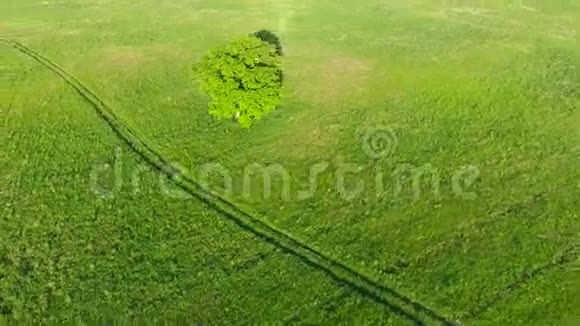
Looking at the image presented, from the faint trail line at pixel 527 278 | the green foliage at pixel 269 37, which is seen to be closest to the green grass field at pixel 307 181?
the faint trail line at pixel 527 278

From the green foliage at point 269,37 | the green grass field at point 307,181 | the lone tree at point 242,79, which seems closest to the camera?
the green grass field at point 307,181

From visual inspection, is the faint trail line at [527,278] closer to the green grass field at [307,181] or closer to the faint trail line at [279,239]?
the green grass field at [307,181]

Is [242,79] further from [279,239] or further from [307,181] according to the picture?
[279,239]

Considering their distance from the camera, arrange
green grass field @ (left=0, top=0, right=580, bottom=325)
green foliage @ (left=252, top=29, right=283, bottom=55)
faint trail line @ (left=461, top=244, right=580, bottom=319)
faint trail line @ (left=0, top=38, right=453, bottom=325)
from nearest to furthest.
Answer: faint trail line @ (left=461, top=244, right=580, bottom=319)
faint trail line @ (left=0, top=38, right=453, bottom=325)
green grass field @ (left=0, top=0, right=580, bottom=325)
green foliage @ (left=252, top=29, right=283, bottom=55)

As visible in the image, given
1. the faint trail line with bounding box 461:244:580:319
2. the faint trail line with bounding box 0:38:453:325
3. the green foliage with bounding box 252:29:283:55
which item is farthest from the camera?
the green foliage with bounding box 252:29:283:55

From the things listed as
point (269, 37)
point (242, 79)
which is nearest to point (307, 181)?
point (242, 79)

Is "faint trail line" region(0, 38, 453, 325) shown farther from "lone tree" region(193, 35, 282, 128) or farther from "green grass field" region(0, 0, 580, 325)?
"lone tree" region(193, 35, 282, 128)

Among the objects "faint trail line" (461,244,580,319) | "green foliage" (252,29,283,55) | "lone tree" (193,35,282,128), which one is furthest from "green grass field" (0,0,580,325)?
"lone tree" (193,35,282,128)
